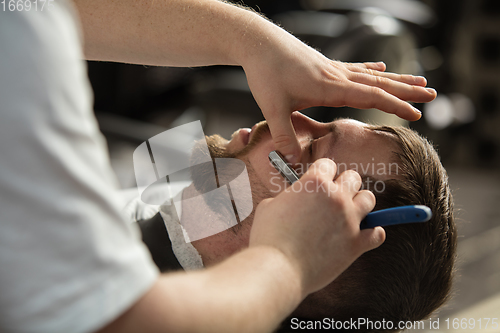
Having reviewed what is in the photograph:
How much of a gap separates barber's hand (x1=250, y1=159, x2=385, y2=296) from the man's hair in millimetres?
298

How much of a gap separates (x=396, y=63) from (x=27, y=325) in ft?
8.61

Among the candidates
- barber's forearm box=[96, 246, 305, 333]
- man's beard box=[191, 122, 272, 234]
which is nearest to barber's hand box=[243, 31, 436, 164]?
man's beard box=[191, 122, 272, 234]

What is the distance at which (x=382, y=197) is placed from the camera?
0.90 metres

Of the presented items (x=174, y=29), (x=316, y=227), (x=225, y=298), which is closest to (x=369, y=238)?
(x=316, y=227)

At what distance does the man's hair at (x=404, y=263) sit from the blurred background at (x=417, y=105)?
0.83m

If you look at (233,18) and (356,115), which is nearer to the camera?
(233,18)

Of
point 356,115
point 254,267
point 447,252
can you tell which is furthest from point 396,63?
point 254,267

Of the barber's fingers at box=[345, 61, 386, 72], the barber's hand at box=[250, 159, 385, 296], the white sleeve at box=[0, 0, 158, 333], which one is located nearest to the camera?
the white sleeve at box=[0, 0, 158, 333]

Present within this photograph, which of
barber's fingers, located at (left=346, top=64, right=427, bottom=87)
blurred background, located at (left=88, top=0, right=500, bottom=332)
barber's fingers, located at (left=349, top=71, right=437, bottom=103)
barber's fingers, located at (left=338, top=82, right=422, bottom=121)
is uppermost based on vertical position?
barber's fingers, located at (left=346, top=64, right=427, bottom=87)

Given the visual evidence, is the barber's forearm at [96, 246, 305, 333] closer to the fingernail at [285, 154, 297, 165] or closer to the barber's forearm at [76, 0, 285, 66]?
the fingernail at [285, 154, 297, 165]

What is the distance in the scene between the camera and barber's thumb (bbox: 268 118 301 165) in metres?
0.87

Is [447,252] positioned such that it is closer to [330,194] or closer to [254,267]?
[330,194]

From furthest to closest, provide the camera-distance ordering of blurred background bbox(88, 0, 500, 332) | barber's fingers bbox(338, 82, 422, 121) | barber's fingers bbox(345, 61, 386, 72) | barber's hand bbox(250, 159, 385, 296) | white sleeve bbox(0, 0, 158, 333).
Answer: blurred background bbox(88, 0, 500, 332)
barber's fingers bbox(345, 61, 386, 72)
barber's fingers bbox(338, 82, 422, 121)
barber's hand bbox(250, 159, 385, 296)
white sleeve bbox(0, 0, 158, 333)

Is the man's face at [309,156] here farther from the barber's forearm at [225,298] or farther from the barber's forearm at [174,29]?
the barber's forearm at [225,298]
